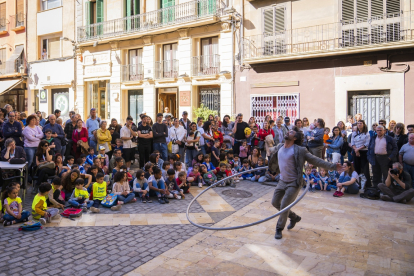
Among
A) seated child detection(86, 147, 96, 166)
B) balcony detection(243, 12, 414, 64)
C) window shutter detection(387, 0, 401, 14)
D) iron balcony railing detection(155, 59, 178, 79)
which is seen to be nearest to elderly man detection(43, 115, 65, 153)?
seated child detection(86, 147, 96, 166)

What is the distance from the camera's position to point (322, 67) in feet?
55.7

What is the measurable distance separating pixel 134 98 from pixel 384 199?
1832 centimetres

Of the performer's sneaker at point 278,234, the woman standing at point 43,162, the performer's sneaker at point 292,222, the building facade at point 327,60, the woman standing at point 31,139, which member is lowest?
the performer's sneaker at point 278,234

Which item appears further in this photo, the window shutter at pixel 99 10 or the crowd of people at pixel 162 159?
the window shutter at pixel 99 10

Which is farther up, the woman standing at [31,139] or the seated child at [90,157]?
the woman standing at [31,139]


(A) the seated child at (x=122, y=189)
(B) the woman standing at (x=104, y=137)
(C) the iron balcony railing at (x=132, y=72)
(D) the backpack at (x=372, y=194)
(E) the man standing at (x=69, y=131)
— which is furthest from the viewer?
(C) the iron balcony railing at (x=132, y=72)

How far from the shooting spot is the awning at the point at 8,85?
27.2m

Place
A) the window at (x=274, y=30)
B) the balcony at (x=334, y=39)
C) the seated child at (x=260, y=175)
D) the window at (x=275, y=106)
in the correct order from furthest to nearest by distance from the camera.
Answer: the window at (x=274, y=30)
the window at (x=275, y=106)
the balcony at (x=334, y=39)
the seated child at (x=260, y=175)

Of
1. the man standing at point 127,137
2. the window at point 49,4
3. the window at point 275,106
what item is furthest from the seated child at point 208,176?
the window at point 49,4

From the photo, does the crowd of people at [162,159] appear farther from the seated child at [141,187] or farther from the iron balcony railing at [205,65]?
the iron balcony railing at [205,65]

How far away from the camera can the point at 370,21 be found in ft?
52.4

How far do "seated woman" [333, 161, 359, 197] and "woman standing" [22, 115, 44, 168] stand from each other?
854 cm

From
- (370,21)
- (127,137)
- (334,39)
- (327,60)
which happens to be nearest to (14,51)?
(127,137)

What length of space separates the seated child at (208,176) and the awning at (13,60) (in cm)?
2446
